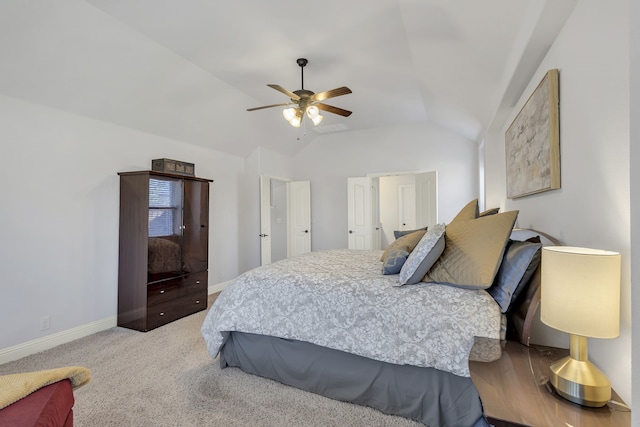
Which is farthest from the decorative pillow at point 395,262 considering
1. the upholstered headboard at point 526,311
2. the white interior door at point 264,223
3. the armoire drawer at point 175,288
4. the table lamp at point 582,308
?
the white interior door at point 264,223

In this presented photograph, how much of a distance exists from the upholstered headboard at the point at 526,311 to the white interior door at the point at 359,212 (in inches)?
148

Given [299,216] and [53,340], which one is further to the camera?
[299,216]

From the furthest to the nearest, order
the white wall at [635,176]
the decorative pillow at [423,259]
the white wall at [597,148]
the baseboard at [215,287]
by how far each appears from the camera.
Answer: the baseboard at [215,287] → the decorative pillow at [423,259] → the white wall at [597,148] → the white wall at [635,176]

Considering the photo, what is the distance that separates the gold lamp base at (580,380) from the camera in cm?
98

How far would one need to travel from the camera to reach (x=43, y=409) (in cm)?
98

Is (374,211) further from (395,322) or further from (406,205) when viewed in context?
(395,322)

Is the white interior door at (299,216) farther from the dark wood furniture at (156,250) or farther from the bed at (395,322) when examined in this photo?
the bed at (395,322)

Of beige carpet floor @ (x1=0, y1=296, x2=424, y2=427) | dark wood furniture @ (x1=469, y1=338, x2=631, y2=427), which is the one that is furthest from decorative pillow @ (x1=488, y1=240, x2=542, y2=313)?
beige carpet floor @ (x1=0, y1=296, x2=424, y2=427)

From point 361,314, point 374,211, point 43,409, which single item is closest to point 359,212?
point 374,211

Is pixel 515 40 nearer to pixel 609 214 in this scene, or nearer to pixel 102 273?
pixel 609 214

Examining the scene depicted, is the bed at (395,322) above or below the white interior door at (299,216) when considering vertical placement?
below

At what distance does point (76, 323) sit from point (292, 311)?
249 centimetres

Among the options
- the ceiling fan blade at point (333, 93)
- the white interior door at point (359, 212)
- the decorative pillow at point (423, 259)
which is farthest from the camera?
the white interior door at point (359, 212)

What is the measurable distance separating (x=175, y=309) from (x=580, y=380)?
11.9 ft
